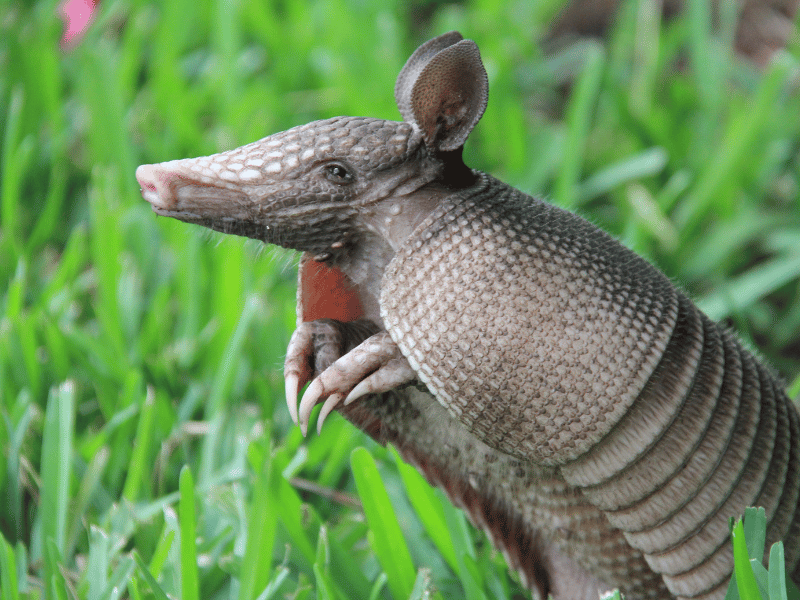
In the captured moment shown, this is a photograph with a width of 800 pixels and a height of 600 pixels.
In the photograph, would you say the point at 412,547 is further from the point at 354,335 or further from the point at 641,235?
the point at 641,235

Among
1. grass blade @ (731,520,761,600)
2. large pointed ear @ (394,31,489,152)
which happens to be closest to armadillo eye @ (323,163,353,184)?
large pointed ear @ (394,31,489,152)

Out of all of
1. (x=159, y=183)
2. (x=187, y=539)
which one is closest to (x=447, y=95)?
(x=159, y=183)

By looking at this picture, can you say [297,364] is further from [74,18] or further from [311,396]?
[74,18]

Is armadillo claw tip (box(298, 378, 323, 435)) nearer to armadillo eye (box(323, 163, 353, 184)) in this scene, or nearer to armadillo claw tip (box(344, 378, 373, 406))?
armadillo claw tip (box(344, 378, 373, 406))

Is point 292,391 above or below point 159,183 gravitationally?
below

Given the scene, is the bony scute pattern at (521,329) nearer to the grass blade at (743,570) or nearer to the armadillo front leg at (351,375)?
the armadillo front leg at (351,375)

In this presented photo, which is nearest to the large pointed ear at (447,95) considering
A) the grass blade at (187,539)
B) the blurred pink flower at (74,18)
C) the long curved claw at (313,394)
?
the long curved claw at (313,394)

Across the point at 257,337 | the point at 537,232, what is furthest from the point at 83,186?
the point at 537,232
